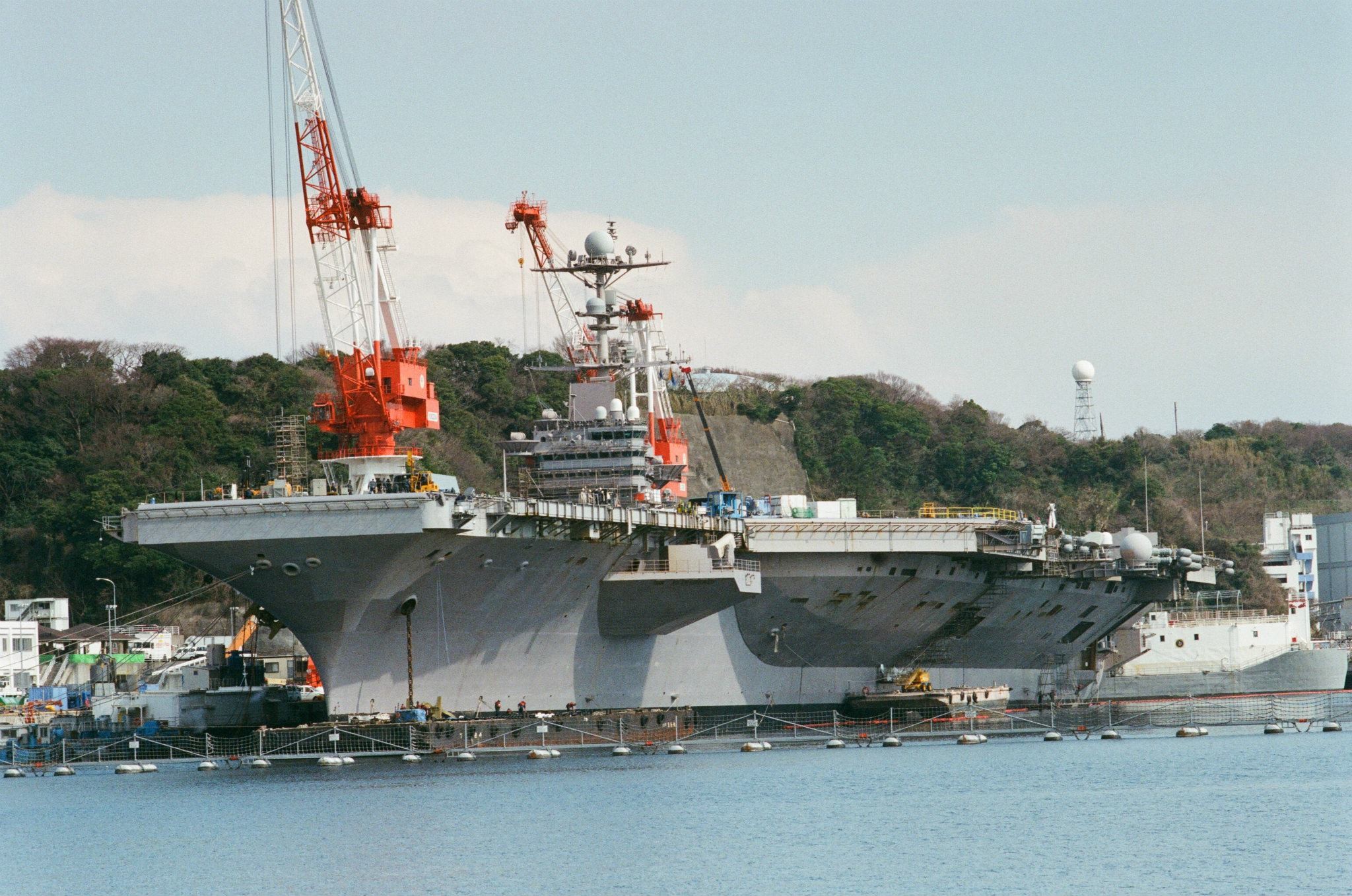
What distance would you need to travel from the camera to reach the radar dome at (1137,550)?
174 feet

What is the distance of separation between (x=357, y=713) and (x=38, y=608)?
31558 mm

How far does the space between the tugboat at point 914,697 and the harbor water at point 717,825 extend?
8244mm

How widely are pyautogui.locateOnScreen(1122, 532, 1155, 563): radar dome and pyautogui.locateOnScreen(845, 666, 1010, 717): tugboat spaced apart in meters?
5.39

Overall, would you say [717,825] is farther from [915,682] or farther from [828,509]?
[915,682]

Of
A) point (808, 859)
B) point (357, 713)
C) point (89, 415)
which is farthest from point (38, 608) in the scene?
point (808, 859)

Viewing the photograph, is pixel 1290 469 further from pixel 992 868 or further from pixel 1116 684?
pixel 992 868

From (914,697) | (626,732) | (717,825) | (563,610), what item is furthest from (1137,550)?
(717,825)

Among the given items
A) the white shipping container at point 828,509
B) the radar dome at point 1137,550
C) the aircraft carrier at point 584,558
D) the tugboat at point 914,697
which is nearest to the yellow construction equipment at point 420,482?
the aircraft carrier at point 584,558

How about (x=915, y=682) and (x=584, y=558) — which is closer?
(x=584, y=558)

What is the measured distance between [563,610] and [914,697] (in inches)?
475

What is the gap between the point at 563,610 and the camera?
43.2 metres

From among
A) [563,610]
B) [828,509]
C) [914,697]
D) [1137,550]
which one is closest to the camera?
[563,610]

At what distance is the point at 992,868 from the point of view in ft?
81.9

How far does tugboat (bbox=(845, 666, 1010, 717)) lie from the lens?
50.5 m
